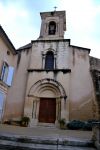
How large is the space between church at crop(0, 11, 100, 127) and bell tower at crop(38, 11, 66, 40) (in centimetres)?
83

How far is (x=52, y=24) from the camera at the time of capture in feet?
57.4

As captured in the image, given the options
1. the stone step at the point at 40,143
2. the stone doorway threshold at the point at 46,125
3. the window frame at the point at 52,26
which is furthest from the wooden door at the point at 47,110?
the stone step at the point at 40,143

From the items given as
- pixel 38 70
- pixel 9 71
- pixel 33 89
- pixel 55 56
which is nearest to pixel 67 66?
pixel 55 56

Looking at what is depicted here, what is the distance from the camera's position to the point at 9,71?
13945 mm

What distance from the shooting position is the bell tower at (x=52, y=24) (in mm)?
16422

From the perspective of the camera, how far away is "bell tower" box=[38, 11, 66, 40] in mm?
16422

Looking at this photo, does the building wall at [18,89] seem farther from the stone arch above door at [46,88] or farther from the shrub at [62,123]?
the shrub at [62,123]

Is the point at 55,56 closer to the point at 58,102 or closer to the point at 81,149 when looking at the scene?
the point at 58,102

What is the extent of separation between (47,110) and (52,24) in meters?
9.38

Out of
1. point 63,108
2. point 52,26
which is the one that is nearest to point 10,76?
point 63,108

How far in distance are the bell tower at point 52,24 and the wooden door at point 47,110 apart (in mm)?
6412

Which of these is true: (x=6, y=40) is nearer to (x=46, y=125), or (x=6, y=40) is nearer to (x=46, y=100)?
(x=46, y=100)

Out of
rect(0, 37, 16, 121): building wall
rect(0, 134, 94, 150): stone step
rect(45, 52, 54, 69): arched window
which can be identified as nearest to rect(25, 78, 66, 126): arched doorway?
rect(45, 52, 54, 69): arched window

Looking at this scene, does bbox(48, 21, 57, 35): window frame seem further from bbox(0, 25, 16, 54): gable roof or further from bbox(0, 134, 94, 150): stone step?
bbox(0, 134, 94, 150): stone step
